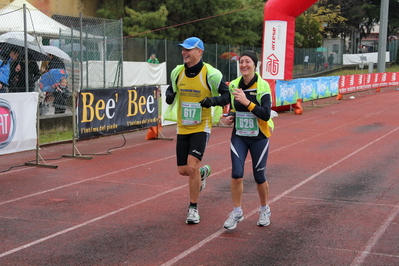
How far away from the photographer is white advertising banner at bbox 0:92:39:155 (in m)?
9.80

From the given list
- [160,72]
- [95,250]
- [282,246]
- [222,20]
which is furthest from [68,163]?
[222,20]

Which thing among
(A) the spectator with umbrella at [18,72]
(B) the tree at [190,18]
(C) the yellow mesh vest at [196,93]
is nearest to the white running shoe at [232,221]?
(C) the yellow mesh vest at [196,93]

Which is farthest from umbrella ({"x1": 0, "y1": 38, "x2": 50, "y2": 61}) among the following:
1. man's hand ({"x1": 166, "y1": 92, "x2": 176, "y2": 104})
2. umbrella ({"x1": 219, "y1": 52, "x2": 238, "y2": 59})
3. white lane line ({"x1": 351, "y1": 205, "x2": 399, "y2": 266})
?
umbrella ({"x1": 219, "y1": 52, "x2": 238, "y2": 59})

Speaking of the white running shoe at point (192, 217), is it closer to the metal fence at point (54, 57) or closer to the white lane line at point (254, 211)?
the white lane line at point (254, 211)

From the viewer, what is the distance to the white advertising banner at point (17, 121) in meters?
9.80

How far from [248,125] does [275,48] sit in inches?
586

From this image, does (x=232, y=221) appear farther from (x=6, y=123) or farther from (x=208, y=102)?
(x=6, y=123)

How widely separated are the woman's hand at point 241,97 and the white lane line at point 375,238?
198cm

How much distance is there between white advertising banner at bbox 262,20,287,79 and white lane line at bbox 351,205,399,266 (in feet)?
45.4

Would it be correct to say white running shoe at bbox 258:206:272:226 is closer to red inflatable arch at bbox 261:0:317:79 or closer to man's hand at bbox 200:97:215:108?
man's hand at bbox 200:97:215:108

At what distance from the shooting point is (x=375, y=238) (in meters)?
5.99

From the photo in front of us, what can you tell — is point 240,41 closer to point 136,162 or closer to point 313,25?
point 313,25

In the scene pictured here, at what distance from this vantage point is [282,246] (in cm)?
573

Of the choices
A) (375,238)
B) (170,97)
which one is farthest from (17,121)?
(375,238)
